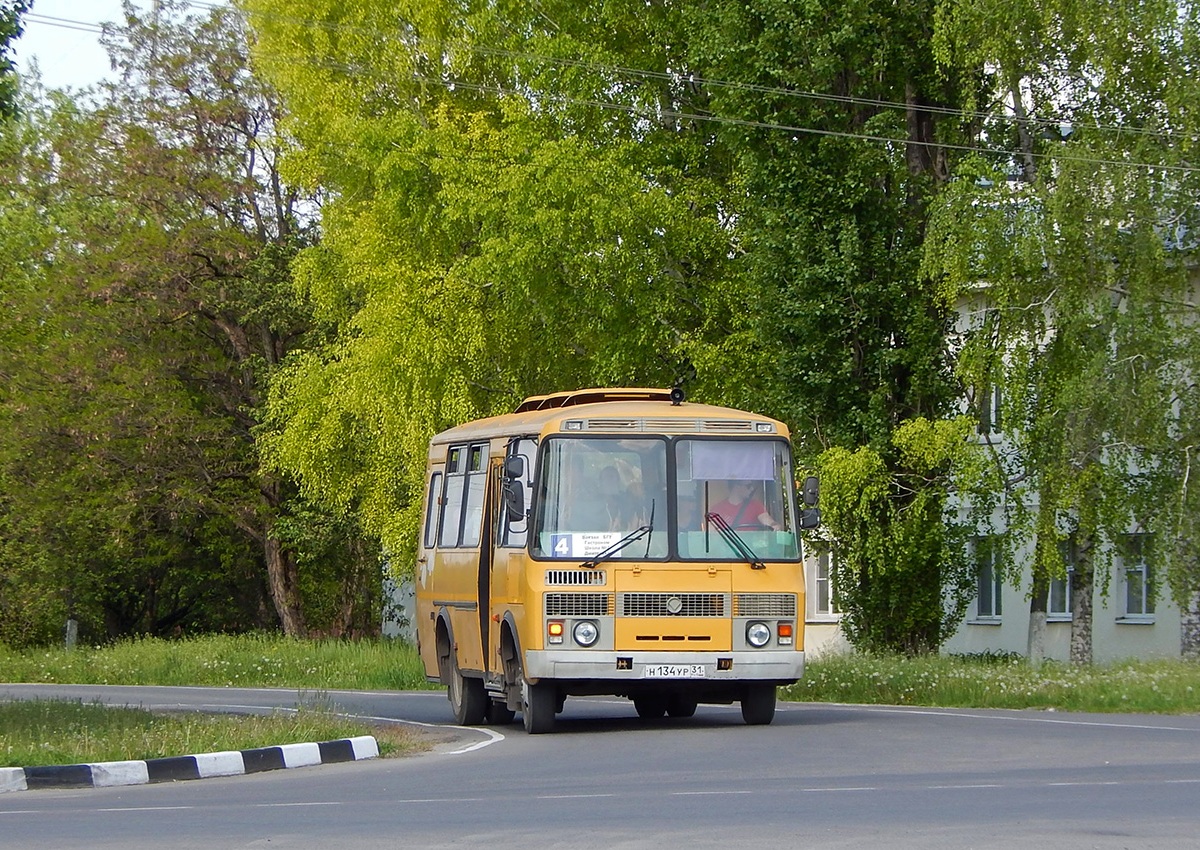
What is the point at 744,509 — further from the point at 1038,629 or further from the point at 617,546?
the point at 1038,629

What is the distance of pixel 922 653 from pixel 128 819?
76.4 ft

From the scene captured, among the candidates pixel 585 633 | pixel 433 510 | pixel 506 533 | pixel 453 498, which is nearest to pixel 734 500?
pixel 585 633

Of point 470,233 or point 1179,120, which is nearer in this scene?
point 1179,120

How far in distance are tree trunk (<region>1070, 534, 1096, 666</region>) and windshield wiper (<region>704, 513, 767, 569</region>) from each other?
13974 millimetres

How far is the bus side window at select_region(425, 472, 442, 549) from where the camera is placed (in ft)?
77.8

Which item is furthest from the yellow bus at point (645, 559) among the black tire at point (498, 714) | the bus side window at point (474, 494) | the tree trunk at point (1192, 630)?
the tree trunk at point (1192, 630)

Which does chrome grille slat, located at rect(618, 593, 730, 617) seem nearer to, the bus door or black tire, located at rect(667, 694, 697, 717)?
the bus door

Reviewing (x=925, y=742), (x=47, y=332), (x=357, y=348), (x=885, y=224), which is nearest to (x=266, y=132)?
(x=47, y=332)

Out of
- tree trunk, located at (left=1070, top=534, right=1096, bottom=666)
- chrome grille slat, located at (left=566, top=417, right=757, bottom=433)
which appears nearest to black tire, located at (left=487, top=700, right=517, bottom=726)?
chrome grille slat, located at (left=566, top=417, right=757, bottom=433)

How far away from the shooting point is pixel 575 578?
19141 mm

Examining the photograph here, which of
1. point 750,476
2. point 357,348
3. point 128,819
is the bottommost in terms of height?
point 128,819

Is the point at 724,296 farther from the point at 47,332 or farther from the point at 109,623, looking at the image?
the point at 109,623

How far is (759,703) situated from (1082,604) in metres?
14.4

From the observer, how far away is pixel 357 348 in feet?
129
